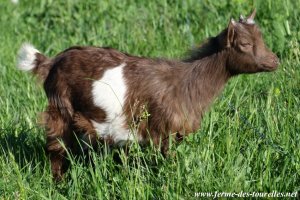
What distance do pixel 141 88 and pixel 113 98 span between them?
0.20m

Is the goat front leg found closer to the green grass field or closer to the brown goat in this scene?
the brown goat

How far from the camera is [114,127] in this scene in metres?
5.36

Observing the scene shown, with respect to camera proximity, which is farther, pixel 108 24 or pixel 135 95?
pixel 108 24

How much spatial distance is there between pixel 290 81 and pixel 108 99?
1553 millimetres

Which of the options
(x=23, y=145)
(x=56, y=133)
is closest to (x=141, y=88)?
(x=56, y=133)

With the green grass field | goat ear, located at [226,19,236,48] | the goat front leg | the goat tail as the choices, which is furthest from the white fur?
goat ear, located at [226,19,236,48]

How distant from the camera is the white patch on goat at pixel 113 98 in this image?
5.34 metres

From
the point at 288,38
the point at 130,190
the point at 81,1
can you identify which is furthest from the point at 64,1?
the point at 130,190

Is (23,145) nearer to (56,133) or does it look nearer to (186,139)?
(56,133)

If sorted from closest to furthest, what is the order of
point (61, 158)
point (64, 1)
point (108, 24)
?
point (61, 158) → point (108, 24) → point (64, 1)

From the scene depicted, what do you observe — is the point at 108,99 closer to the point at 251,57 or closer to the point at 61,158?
the point at 61,158

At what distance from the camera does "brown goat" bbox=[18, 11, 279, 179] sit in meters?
5.23

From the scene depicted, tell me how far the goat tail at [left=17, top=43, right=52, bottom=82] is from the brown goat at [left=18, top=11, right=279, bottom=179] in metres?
0.09

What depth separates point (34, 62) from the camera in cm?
570
